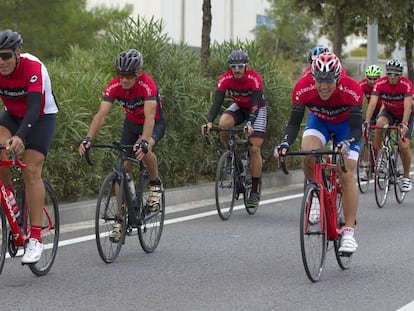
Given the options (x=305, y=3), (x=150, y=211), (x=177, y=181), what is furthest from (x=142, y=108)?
(x=305, y=3)

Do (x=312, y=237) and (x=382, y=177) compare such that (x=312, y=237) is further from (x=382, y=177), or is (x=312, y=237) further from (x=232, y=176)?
(x=382, y=177)

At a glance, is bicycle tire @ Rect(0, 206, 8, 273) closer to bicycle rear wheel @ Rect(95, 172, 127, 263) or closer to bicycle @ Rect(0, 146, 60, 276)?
bicycle @ Rect(0, 146, 60, 276)

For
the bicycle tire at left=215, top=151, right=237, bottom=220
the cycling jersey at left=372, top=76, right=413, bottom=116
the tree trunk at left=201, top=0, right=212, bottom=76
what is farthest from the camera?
the tree trunk at left=201, top=0, right=212, bottom=76

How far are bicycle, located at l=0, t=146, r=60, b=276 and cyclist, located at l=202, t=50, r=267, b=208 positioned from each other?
3836mm

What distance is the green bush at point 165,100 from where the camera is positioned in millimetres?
11398

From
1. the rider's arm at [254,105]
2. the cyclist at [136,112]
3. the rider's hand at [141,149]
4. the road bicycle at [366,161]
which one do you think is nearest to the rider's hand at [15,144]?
the cyclist at [136,112]

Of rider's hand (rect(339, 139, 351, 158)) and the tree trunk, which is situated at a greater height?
the tree trunk

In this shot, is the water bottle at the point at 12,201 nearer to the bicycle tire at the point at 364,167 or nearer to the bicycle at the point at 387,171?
the bicycle at the point at 387,171

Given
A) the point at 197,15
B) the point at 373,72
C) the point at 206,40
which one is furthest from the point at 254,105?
the point at 197,15

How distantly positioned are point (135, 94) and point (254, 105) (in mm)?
3115

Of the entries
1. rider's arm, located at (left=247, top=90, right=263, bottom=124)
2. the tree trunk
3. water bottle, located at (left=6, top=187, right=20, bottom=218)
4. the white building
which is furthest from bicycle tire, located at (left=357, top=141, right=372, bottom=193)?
the white building

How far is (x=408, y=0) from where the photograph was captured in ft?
74.9

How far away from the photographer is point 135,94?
8852 millimetres

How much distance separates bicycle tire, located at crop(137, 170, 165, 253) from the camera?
892 cm
